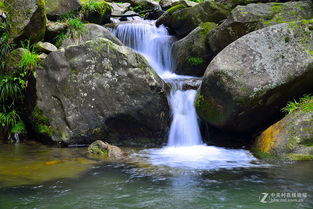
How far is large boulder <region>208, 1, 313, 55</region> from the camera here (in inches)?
322

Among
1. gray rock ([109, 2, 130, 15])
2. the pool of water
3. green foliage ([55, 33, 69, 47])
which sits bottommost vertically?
the pool of water

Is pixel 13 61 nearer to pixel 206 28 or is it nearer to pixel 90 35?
pixel 90 35

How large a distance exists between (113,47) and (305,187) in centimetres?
471

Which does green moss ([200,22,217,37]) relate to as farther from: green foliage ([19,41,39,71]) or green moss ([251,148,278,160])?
green foliage ([19,41,39,71])

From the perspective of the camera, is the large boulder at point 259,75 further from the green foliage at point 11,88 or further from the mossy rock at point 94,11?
the mossy rock at point 94,11

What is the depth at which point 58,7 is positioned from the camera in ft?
30.2

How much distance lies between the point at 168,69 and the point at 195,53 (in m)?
1.14

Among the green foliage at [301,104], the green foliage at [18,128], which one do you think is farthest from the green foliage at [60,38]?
the green foliage at [301,104]

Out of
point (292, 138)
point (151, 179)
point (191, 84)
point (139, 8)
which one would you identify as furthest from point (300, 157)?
point (139, 8)

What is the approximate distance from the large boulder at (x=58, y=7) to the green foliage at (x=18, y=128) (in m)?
3.41

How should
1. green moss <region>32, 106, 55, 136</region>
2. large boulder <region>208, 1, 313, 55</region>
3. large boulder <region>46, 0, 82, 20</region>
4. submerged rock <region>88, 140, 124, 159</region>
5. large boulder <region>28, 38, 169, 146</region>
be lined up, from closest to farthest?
submerged rock <region>88, 140, 124, 159</region> → large boulder <region>28, 38, 169, 146</region> → green moss <region>32, 106, 55, 136</region> → large boulder <region>208, 1, 313, 55</region> → large boulder <region>46, 0, 82, 20</region>

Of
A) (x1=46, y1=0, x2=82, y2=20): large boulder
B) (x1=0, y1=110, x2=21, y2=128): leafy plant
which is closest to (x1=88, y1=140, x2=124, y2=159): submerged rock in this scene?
(x1=0, y1=110, x2=21, y2=128): leafy plant

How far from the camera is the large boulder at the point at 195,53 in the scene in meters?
9.50

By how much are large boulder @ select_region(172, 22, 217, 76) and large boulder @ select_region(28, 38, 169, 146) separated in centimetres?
288
